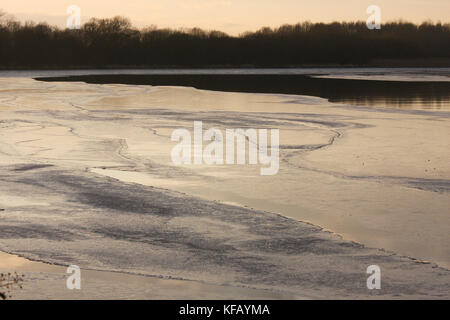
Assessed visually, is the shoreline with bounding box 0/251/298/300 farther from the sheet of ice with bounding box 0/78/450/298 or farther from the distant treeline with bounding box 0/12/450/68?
the distant treeline with bounding box 0/12/450/68

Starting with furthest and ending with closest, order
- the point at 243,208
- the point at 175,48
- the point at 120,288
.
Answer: the point at 175,48
the point at 243,208
the point at 120,288

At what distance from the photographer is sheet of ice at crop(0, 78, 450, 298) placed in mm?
5629

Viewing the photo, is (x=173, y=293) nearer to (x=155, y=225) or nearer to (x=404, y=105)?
(x=155, y=225)

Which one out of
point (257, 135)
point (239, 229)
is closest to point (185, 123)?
point (257, 135)

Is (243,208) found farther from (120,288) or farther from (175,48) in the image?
(175,48)

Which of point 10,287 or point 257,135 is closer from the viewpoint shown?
point 10,287

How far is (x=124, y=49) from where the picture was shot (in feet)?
304

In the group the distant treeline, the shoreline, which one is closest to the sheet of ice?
the shoreline

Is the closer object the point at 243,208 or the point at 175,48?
the point at 243,208

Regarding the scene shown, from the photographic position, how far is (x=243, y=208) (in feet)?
25.4

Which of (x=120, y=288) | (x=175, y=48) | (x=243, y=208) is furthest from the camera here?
(x=175, y=48)

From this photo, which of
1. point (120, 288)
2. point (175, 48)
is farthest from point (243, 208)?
point (175, 48)

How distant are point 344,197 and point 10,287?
14.6 feet

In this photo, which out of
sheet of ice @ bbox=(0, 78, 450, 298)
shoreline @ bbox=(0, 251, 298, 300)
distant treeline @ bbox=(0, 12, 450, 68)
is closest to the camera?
shoreline @ bbox=(0, 251, 298, 300)
